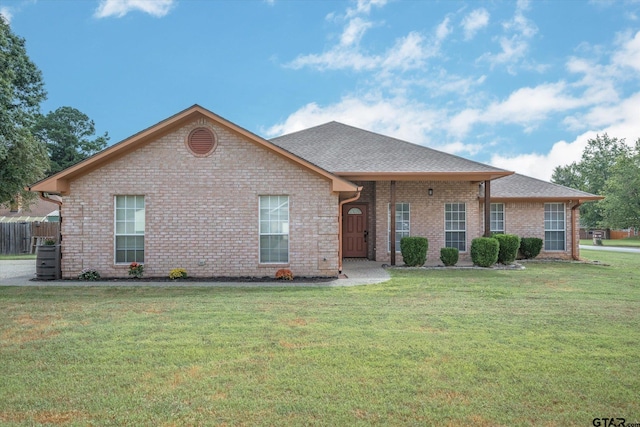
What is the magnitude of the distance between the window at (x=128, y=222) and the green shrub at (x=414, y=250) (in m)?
8.14

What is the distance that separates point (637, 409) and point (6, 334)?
745 cm

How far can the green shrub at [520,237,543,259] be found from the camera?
17.0 meters

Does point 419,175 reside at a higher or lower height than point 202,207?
higher

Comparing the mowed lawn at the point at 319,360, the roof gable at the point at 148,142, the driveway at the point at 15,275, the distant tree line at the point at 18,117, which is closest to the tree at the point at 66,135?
the distant tree line at the point at 18,117

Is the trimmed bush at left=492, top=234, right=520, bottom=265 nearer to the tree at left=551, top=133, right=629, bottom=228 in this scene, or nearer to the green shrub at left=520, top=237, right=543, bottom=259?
the green shrub at left=520, top=237, right=543, bottom=259

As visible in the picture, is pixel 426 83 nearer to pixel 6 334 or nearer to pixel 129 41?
pixel 129 41

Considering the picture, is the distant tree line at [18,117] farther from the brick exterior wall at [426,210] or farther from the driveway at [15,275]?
the brick exterior wall at [426,210]

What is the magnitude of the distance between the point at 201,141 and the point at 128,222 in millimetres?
3039

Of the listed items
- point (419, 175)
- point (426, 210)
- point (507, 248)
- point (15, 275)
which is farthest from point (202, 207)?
point (507, 248)

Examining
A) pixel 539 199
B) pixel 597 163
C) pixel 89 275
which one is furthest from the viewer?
pixel 597 163

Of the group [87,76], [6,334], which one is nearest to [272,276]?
[6,334]

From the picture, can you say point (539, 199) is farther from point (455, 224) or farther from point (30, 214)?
point (30, 214)

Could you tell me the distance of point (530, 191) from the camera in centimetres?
1767

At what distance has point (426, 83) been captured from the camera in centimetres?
1859
